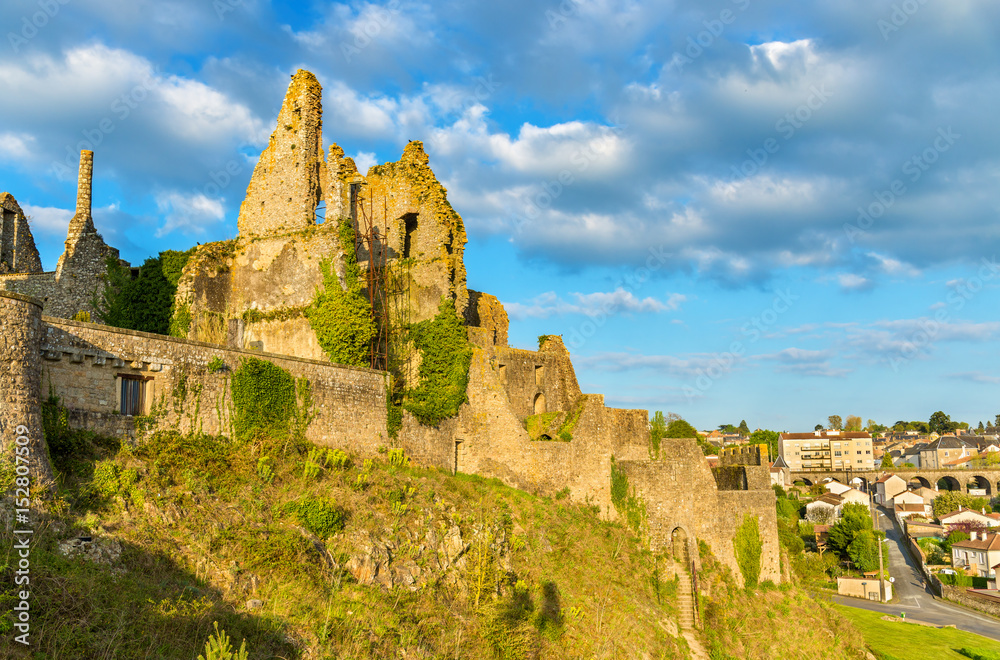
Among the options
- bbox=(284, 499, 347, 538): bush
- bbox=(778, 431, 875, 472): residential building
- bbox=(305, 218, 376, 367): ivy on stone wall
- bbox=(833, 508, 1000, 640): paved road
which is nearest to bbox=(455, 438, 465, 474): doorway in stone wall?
bbox=(305, 218, 376, 367): ivy on stone wall

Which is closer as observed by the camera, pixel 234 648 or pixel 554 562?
pixel 234 648

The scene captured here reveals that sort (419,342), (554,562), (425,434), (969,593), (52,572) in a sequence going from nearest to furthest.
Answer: (52,572) < (554,562) < (425,434) < (419,342) < (969,593)

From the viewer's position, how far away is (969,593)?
6028 centimetres

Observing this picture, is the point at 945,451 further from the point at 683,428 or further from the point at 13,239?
the point at 13,239

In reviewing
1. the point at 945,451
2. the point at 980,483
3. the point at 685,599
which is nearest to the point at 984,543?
the point at 685,599

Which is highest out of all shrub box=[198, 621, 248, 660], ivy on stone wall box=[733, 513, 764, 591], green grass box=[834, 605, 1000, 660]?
shrub box=[198, 621, 248, 660]

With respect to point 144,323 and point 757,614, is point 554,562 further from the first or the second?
point 144,323

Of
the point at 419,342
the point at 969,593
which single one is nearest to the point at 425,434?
the point at 419,342

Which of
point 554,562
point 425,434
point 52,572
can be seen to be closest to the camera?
point 52,572

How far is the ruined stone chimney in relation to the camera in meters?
29.3

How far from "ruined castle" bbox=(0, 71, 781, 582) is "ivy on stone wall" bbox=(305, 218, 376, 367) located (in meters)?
0.23

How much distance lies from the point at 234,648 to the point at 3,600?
11.0 feet

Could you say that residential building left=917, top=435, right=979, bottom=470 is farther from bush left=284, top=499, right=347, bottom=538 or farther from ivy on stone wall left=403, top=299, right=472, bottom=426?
bush left=284, top=499, right=347, bottom=538

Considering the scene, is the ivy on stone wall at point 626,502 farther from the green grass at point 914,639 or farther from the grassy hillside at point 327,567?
the green grass at point 914,639
